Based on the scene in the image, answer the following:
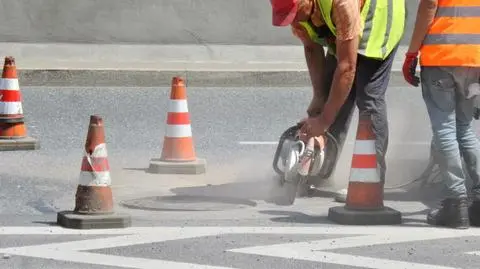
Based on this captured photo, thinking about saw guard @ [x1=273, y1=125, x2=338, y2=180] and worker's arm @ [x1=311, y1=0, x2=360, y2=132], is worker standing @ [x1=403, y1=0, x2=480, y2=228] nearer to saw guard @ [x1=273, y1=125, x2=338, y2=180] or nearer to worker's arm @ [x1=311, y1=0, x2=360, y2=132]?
worker's arm @ [x1=311, y1=0, x2=360, y2=132]

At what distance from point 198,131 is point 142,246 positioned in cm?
502

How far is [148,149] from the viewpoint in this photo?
1084 centimetres

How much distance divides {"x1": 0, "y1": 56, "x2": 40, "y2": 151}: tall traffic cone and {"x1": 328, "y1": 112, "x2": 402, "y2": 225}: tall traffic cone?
12.0 feet

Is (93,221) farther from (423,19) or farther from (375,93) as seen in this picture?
(423,19)

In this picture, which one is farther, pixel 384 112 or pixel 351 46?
pixel 384 112

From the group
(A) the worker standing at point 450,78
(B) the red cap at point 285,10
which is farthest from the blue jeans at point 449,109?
(B) the red cap at point 285,10

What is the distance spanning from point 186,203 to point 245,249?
62.5 inches

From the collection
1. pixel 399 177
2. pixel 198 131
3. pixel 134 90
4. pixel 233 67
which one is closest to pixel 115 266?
pixel 399 177

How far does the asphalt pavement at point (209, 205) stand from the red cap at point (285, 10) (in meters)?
1.16

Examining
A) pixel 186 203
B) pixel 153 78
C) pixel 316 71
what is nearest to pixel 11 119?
pixel 186 203

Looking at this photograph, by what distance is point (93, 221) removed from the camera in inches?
288

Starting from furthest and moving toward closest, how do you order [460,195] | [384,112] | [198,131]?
[198,131] → [384,112] → [460,195]

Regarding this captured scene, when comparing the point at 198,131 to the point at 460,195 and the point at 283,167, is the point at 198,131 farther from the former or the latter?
the point at 460,195

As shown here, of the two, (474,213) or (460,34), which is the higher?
(460,34)
